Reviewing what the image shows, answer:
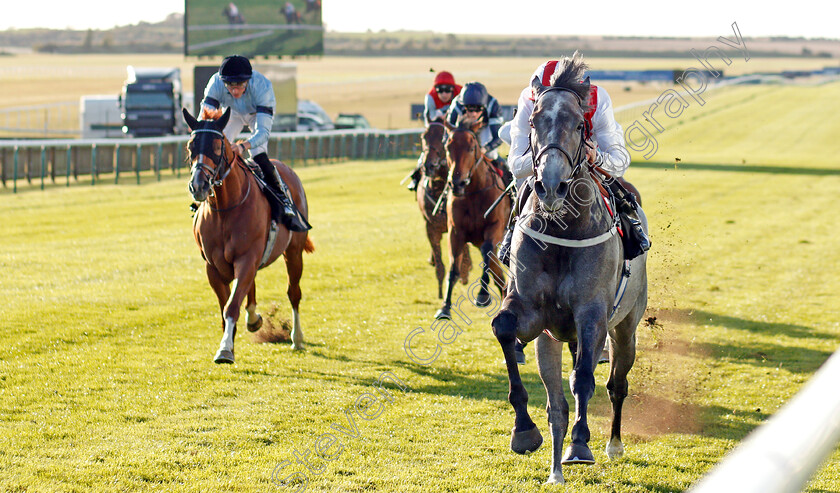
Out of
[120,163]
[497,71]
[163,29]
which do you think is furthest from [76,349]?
[163,29]

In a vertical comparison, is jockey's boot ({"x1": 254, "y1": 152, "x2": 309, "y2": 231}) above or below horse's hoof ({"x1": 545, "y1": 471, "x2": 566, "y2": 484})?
above

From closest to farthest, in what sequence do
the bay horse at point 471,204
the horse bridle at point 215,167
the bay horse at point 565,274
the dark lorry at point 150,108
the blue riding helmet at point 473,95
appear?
the bay horse at point 565,274
the horse bridle at point 215,167
the bay horse at point 471,204
the blue riding helmet at point 473,95
the dark lorry at point 150,108

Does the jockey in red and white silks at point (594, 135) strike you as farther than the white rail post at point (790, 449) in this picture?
Yes

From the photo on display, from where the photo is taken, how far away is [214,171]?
→ 6723 mm

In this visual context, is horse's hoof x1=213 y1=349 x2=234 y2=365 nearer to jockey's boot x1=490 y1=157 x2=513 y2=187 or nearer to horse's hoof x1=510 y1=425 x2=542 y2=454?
horse's hoof x1=510 y1=425 x2=542 y2=454

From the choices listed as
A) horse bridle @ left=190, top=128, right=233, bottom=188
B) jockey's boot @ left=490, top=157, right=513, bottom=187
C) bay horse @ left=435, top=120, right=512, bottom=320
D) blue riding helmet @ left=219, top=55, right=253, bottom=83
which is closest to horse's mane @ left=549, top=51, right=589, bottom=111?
horse bridle @ left=190, top=128, right=233, bottom=188

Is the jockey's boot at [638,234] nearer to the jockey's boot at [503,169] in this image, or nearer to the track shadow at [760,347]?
the track shadow at [760,347]

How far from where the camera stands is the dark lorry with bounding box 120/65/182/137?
29984 millimetres

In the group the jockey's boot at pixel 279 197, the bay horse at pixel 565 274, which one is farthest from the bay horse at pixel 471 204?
the bay horse at pixel 565 274

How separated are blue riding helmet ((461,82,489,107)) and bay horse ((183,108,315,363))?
2.41 m

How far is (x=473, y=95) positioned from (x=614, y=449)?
4.48 metres

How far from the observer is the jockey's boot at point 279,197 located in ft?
25.5

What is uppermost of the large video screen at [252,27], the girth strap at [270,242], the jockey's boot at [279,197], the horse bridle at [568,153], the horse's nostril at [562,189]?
the large video screen at [252,27]

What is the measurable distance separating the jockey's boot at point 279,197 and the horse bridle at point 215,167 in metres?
0.75
